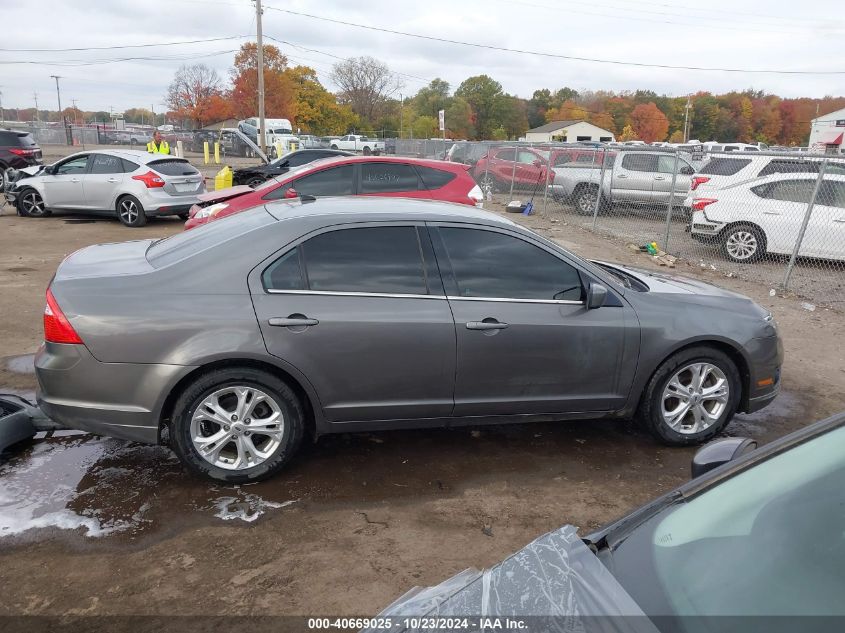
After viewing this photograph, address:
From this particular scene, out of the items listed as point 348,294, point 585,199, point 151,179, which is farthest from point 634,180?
point 348,294

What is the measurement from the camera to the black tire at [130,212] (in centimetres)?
1370

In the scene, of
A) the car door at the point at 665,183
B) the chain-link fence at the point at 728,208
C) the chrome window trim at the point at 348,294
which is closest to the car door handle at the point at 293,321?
the chrome window trim at the point at 348,294

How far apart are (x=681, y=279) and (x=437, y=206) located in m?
2.09

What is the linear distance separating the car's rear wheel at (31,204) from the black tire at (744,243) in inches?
553

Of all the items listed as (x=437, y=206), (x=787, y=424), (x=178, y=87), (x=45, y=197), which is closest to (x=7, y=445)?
(x=437, y=206)

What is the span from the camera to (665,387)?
14.6 ft

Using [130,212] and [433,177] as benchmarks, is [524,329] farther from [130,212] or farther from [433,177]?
[130,212]

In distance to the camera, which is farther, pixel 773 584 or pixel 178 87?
pixel 178 87

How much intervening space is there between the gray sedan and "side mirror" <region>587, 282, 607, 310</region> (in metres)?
0.01

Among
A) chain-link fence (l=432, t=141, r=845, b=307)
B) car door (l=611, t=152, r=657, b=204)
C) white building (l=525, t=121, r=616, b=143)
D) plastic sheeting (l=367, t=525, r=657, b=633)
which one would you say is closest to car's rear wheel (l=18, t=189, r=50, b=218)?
chain-link fence (l=432, t=141, r=845, b=307)

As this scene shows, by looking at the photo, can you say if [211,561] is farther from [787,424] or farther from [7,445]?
[787,424]

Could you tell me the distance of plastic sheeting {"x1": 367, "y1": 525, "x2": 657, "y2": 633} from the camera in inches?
62.6

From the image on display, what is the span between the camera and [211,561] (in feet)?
10.6

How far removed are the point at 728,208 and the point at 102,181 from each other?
12.3 m
